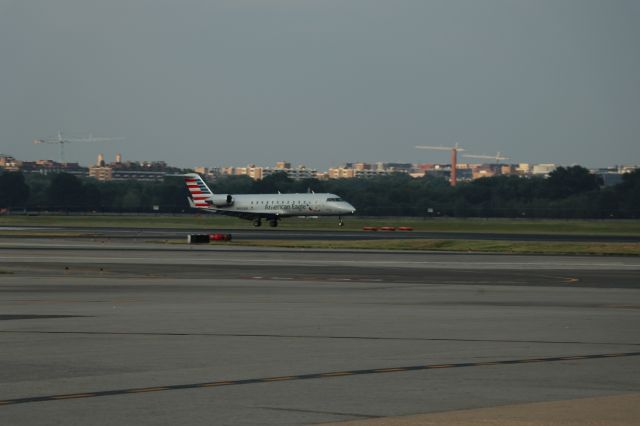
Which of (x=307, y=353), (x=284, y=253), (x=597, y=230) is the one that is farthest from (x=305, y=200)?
(x=307, y=353)

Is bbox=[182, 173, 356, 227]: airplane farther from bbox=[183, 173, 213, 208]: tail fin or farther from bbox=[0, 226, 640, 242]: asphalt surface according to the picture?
bbox=[0, 226, 640, 242]: asphalt surface

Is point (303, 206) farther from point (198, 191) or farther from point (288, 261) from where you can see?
point (288, 261)

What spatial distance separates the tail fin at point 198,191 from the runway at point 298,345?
85.8m

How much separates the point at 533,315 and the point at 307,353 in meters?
10.1

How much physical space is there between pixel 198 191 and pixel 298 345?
111147 millimetres

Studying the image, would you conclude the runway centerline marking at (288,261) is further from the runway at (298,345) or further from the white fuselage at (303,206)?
the white fuselage at (303,206)

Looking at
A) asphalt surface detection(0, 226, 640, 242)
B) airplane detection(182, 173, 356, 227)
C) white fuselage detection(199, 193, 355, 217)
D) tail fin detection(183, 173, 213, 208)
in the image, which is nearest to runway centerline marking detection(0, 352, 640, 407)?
asphalt surface detection(0, 226, 640, 242)

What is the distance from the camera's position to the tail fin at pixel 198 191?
131875mm

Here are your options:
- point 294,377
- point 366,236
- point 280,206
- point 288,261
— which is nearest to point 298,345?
point 294,377

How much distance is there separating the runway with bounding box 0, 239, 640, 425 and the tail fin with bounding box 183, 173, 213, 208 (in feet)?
282

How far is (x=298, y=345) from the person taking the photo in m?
22.1

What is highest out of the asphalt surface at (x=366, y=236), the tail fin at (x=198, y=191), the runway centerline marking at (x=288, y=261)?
the tail fin at (x=198, y=191)

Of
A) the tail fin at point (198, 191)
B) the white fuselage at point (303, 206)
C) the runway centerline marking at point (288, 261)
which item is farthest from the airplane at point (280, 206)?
the runway centerline marking at point (288, 261)

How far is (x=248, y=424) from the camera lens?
14070 millimetres
